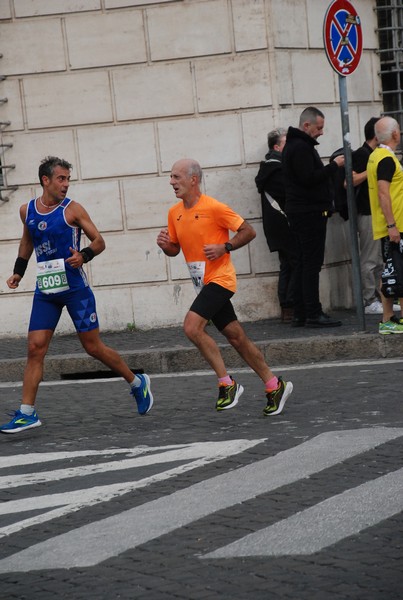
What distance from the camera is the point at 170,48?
45.5ft

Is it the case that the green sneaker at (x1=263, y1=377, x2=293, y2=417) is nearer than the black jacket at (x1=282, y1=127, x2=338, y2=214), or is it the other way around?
the green sneaker at (x1=263, y1=377, x2=293, y2=417)

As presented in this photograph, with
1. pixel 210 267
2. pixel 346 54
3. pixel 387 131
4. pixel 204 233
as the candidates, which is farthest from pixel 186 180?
pixel 346 54

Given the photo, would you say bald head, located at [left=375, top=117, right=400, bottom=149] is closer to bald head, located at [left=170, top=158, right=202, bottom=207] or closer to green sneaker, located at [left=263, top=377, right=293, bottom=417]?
bald head, located at [left=170, top=158, right=202, bottom=207]

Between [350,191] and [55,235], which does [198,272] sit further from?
[350,191]

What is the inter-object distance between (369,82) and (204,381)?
5.41m

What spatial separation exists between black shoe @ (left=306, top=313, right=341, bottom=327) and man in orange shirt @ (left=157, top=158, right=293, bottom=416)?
383 cm

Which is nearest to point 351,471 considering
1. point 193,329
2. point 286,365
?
point 193,329

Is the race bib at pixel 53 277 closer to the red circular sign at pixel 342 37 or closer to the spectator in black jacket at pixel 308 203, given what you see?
the red circular sign at pixel 342 37

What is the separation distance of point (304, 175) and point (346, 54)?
1.18m

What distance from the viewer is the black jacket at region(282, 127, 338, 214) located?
12617 mm

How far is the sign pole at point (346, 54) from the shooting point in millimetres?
12016

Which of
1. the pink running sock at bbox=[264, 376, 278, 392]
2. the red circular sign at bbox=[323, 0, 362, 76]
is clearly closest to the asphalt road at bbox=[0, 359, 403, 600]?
the pink running sock at bbox=[264, 376, 278, 392]

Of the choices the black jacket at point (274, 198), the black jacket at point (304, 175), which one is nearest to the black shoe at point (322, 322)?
the black jacket at point (274, 198)

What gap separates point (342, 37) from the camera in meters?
12.2
